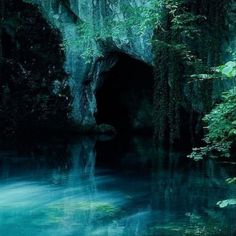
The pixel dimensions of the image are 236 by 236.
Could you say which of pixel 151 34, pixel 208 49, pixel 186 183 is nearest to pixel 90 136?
pixel 151 34

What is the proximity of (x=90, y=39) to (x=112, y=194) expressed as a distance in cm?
628

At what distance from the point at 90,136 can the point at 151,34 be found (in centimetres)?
525

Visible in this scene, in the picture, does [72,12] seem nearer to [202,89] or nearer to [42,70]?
[42,70]

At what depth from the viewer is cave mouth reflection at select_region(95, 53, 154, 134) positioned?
19.1m

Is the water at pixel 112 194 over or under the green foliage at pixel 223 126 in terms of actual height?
under

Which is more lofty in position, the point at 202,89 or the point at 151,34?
the point at 151,34

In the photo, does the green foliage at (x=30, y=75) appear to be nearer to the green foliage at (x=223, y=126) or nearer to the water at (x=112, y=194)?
the water at (x=112, y=194)

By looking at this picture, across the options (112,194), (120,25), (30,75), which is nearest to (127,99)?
(30,75)

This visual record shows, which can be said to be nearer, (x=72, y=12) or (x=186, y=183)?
(x=186, y=183)

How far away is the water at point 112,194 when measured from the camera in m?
6.97

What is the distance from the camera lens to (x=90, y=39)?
1402 centimetres

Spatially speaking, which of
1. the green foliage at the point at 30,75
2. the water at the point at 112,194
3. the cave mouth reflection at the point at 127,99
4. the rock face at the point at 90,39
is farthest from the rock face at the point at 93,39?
the water at the point at 112,194

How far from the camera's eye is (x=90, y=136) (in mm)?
17500

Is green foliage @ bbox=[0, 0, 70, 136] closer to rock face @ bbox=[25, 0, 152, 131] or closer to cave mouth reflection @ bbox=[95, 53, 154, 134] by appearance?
rock face @ bbox=[25, 0, 152, 131]
